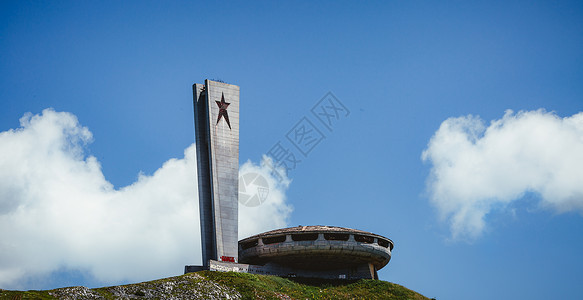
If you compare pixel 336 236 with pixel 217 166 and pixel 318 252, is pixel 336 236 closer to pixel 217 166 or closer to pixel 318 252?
pixel 318 252

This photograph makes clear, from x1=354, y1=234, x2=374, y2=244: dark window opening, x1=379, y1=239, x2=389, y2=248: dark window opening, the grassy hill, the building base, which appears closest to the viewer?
the grassy hill

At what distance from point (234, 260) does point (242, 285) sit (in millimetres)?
8078

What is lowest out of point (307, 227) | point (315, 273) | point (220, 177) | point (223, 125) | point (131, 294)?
point (131, 294)

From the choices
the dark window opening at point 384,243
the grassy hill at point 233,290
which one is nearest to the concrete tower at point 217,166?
the grassy hill at point 233,290

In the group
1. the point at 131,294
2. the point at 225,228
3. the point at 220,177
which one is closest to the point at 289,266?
the point at 225,228

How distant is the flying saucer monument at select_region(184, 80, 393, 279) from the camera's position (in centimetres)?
5119

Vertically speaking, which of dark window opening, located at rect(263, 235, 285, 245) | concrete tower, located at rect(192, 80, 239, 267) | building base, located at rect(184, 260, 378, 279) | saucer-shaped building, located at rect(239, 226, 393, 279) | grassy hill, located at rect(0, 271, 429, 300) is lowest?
grassy hill, located at rect(0, 271, 429, 300)

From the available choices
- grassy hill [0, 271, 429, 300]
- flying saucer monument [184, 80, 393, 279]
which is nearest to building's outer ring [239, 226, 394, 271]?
flying saucer monument [184, 80, 393, 279]

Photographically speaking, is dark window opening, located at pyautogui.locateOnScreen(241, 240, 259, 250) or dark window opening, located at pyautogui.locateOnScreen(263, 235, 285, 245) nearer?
dark window opening, located at pyautogui.locateOnScreen(263, 235, 285, 245)

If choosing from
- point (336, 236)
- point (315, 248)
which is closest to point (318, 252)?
point (315, 248)

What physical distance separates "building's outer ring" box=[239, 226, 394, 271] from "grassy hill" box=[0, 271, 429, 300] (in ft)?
8.73

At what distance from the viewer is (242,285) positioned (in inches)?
1706

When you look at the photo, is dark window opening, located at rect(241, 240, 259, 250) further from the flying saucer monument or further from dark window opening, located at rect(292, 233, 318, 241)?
dark window opening, located at rect(292, 233, 318, 241)

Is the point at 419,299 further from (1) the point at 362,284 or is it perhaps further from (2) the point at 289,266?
(2) the point at 289,266
